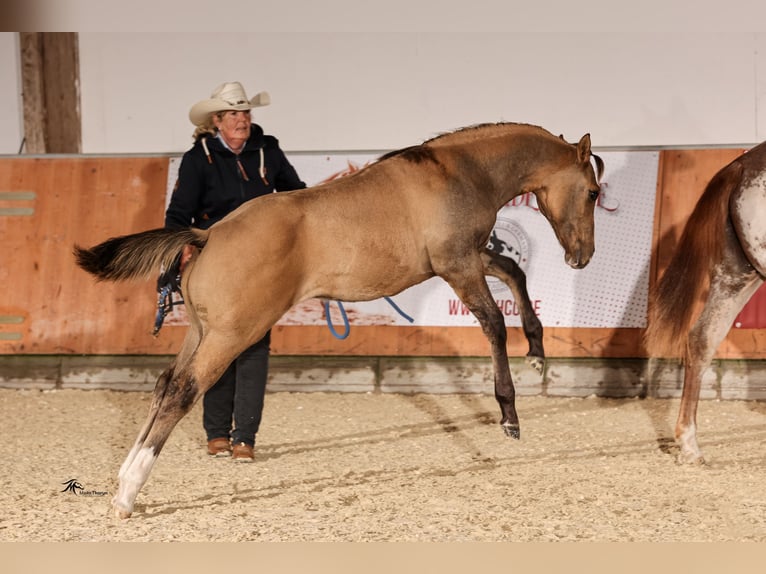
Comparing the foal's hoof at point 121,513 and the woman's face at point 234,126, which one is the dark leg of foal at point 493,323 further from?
the foal's hoof at point 121,513

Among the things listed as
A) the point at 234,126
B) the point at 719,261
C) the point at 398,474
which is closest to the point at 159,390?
the point at 398,474

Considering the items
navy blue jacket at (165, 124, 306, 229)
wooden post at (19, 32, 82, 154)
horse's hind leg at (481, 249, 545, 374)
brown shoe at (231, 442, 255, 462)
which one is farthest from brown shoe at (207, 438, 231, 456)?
wooden post at (19, 32, 82, 154)

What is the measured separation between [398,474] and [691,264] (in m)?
2.21

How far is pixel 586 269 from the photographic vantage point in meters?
7.88

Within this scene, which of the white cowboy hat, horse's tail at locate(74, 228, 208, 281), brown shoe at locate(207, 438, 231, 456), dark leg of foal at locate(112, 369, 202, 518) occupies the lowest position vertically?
brown shoe at locate(207, 438, 231, 456)

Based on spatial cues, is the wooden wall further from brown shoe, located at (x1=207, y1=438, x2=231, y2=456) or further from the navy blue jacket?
the navy blue jacket

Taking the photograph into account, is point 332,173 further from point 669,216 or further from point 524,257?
point 669,216

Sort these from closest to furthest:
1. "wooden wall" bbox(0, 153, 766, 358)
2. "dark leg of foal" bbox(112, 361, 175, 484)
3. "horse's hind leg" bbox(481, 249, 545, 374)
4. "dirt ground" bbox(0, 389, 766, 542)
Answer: "dirt ground" bbox(0, 389, 766, 542), "dark leg of foal" bbox(112, 361, 175, 484), "horse's hind leg" bbox(481, 249, 545, 374), "wooden wall" bbox(0, 153, 766, 358)

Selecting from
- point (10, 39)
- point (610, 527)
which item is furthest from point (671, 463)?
point (10, 39)

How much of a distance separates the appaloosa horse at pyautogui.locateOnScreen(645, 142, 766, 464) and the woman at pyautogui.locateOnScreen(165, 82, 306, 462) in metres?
2.45

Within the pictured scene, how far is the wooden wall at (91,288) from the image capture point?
26.2 ft

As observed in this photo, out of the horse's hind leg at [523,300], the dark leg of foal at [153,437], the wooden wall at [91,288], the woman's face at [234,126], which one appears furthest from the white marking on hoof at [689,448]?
the woman's face at [234,126]

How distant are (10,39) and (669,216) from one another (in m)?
5.99

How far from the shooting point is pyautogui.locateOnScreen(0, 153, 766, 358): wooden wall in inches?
315
